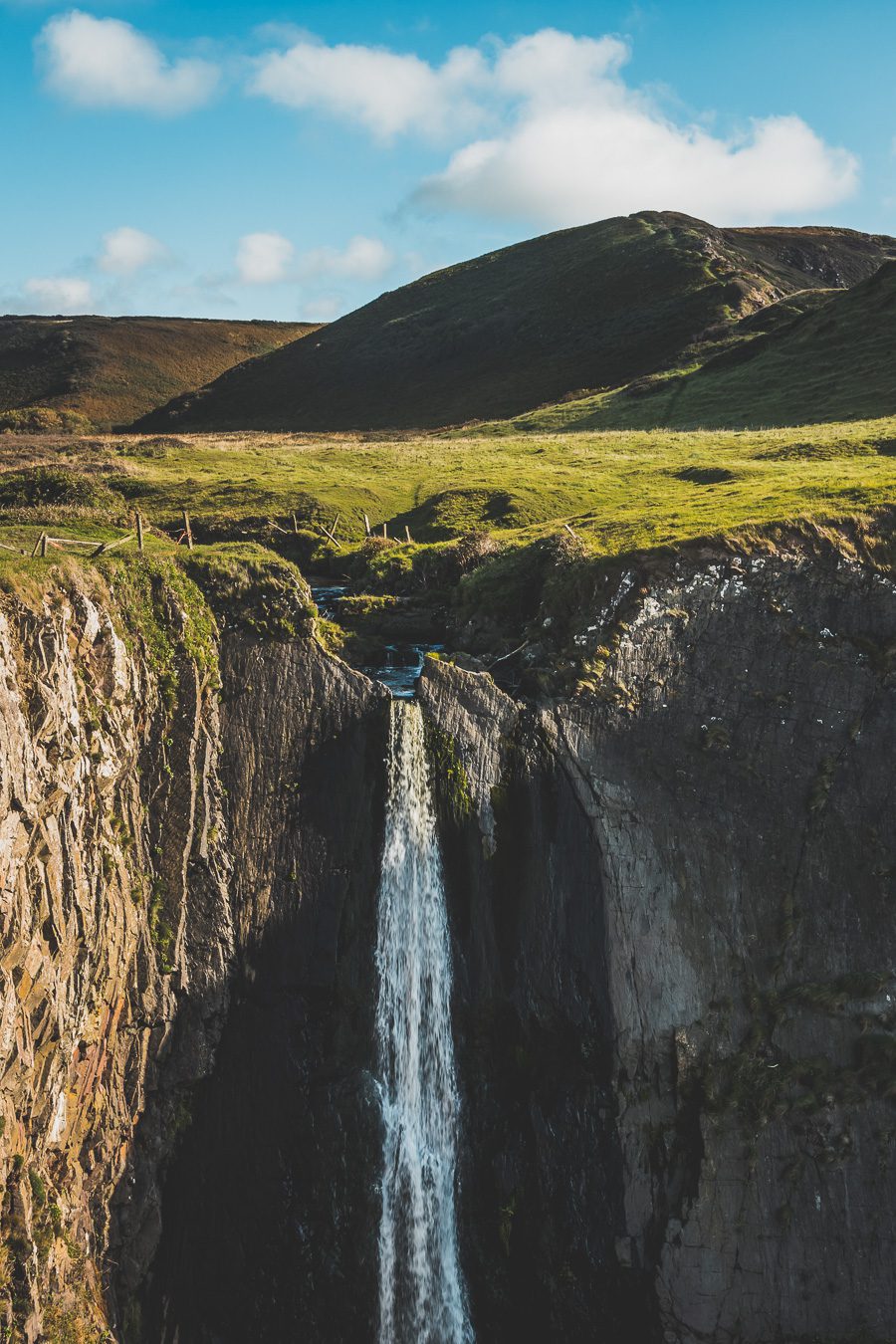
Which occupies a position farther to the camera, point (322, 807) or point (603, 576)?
point (603, 576)

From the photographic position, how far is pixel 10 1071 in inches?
659

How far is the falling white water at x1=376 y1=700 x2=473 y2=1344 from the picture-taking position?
65.7 feet

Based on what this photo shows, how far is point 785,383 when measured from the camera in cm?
6850

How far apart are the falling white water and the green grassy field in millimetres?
10126

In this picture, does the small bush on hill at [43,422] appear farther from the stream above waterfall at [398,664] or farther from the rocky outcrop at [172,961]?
the rocky outcrop at [172,961]

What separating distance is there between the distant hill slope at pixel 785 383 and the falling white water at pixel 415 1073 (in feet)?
147

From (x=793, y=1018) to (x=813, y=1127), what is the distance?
7.19 ft

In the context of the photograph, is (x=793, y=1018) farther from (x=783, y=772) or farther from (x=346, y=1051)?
(x=346, y=1051)

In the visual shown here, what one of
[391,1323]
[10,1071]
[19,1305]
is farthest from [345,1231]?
[10,1071]

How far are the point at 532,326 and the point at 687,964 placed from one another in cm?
10308

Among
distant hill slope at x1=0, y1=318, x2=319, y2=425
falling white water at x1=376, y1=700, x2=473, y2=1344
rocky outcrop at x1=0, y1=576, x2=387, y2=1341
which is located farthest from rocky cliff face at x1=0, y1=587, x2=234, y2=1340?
distant hill slope at x1=0, y1=318, x2=319, y2=425

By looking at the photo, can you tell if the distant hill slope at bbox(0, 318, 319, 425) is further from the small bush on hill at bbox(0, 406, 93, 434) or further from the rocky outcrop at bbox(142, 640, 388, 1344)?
the rocky outcrop at bbox(142, 640, 388, 1344)

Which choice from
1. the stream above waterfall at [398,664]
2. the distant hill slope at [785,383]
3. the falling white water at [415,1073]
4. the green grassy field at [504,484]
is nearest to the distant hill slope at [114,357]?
the green grassy field at [504,484]

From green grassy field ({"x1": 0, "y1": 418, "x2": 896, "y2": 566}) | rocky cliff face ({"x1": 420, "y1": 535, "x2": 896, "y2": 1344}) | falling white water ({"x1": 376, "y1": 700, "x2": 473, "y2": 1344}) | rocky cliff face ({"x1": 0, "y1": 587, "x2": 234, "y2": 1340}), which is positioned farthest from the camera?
green grassy field ({"x1": 0, "y1": 418, "x2": 896, "y2": 566})
